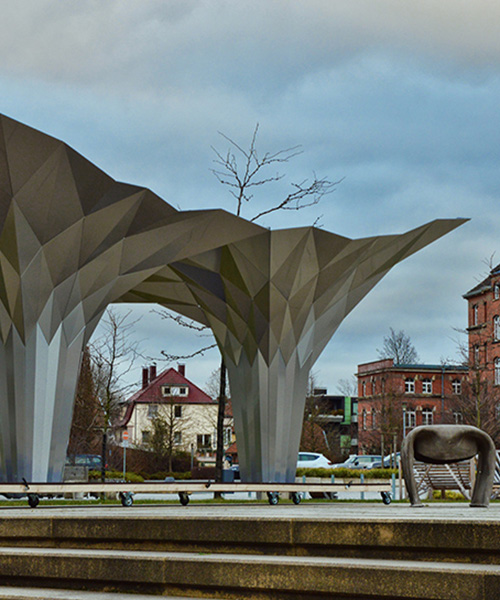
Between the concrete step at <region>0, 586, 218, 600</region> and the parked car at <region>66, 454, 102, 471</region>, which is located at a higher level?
the concrete step at <region>0, 586, 218, 600</region>

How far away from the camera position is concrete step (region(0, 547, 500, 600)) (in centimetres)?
537

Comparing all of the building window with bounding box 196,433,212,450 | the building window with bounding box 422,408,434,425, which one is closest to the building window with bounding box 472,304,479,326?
the building window with bounding box 422,408,434,425

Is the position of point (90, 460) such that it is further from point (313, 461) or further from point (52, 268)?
point (52, 268)

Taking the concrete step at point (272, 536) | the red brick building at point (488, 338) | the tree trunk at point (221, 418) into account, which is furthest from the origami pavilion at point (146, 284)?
the red brick building at point (488, 338)

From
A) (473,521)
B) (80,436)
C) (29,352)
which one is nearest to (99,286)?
(29,352)

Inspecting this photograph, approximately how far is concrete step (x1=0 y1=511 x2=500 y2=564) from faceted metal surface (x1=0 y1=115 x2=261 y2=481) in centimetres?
893

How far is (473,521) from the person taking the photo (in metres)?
5.97

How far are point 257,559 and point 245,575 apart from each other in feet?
0.58

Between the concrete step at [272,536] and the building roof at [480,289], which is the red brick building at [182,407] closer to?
the building roof at [480,289]

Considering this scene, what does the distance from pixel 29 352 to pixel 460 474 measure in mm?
10897

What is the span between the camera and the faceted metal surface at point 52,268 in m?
15.6

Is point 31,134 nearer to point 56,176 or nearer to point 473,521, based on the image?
point 56,176

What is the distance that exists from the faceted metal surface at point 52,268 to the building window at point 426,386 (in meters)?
73.1

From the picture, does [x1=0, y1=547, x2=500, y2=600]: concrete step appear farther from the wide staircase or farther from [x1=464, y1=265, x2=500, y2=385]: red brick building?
[x1=464, y1=265, x2=500, y2=385]: red brick building
